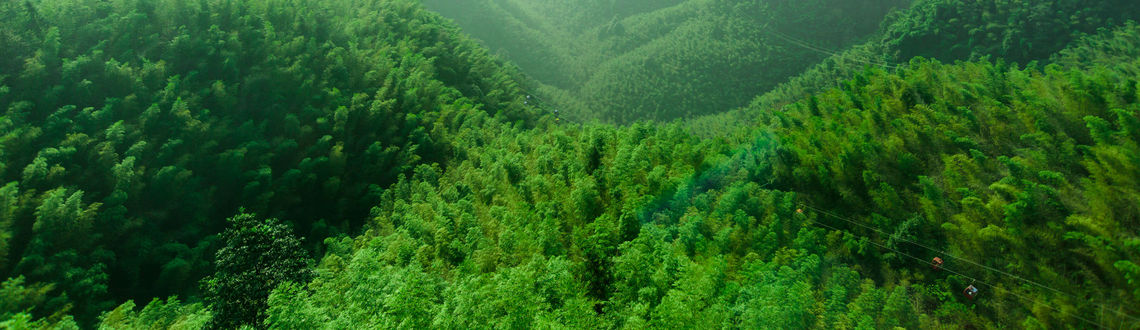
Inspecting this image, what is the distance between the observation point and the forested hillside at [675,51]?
303ft

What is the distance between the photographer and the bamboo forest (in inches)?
459

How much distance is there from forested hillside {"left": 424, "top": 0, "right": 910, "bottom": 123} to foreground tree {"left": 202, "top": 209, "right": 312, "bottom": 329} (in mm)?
65426

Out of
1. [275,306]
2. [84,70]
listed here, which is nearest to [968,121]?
[275,306]

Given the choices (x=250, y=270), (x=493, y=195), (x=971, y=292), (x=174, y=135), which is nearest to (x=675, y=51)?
(x=493, y=195)

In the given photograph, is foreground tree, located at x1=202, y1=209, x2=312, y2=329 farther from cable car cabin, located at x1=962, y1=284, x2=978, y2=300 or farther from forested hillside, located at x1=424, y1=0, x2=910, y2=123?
forested hillside, located at x1=424, y1=0, x2=910, y2=123

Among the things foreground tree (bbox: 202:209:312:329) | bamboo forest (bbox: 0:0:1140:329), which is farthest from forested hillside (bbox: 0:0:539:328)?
foreground tree (bbox: 202:209:312:329)

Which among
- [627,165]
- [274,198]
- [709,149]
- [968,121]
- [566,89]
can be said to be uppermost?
[968,121]

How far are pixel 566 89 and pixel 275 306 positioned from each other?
10228cm

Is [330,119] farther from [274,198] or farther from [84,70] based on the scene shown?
[84,70]

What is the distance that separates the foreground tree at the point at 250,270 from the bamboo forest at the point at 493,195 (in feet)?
0.24

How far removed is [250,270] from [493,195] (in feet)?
36.7

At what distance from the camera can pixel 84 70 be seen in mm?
28969

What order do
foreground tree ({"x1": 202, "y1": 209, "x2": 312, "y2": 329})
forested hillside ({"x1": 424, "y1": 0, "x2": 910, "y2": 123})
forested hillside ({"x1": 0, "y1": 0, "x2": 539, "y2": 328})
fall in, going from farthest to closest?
forested hillside ({"x1": 424, "y1": 0, "x2": 910, "y2": 123}) → forested hillside ({"x1": 0, "y1": 0, "x2": 539, "y2": 328}) → foreground tree ({"x1": 202, "y1": 209, "x2": 312, "y2": 329})

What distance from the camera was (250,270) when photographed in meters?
13.7
